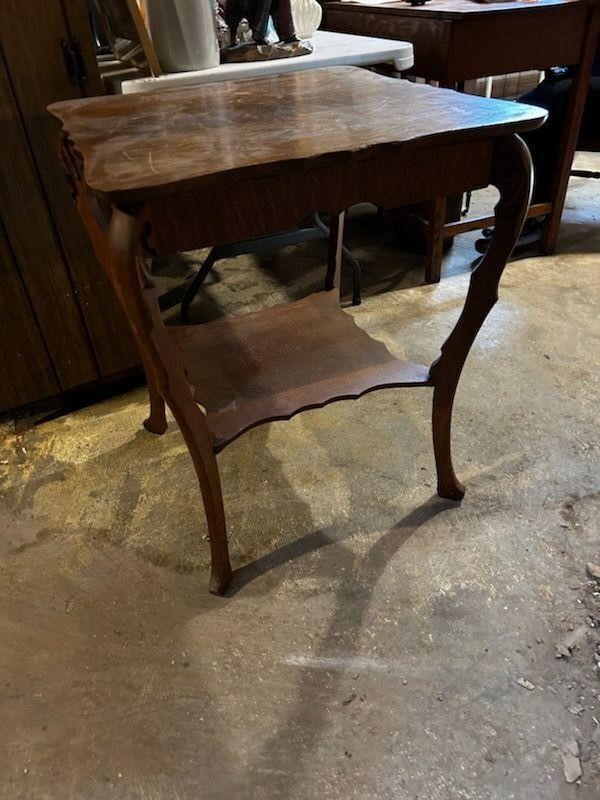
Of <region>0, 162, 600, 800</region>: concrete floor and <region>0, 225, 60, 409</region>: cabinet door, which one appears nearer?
<region>0, 162, 600, 800</region>: concrete floor

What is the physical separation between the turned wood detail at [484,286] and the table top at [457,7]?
3.28ft

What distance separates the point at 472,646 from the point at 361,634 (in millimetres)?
181

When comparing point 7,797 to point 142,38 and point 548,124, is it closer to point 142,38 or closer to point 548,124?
point 142,38

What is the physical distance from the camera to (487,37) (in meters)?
1.69

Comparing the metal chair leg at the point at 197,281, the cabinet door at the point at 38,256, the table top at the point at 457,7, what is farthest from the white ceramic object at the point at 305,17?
the cabinet door at the point at 38,256

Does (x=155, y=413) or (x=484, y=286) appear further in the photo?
(x=155, y=413)

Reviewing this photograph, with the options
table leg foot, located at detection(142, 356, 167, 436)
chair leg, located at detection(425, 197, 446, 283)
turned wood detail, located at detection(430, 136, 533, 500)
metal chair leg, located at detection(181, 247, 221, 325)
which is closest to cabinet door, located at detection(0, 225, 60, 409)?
table leg foot, located at detection(142, 356, 167, 436)

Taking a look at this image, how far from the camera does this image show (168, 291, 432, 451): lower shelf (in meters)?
1.05

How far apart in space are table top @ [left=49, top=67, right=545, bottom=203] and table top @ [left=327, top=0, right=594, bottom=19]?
0.71 meters

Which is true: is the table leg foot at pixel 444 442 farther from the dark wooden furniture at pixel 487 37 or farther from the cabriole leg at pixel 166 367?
the dark wooden furniture at pixel 487 37

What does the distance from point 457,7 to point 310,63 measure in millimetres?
636

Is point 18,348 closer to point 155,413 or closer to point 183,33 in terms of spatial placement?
point 155,413

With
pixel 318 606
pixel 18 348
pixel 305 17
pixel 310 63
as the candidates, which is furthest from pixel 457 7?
pixel 318 606

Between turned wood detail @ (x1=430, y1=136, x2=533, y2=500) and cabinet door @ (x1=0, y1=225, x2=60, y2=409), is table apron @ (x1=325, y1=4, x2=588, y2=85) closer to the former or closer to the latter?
turned wood detail @ (x1=430, y1=136, x2=533, y2=500)
